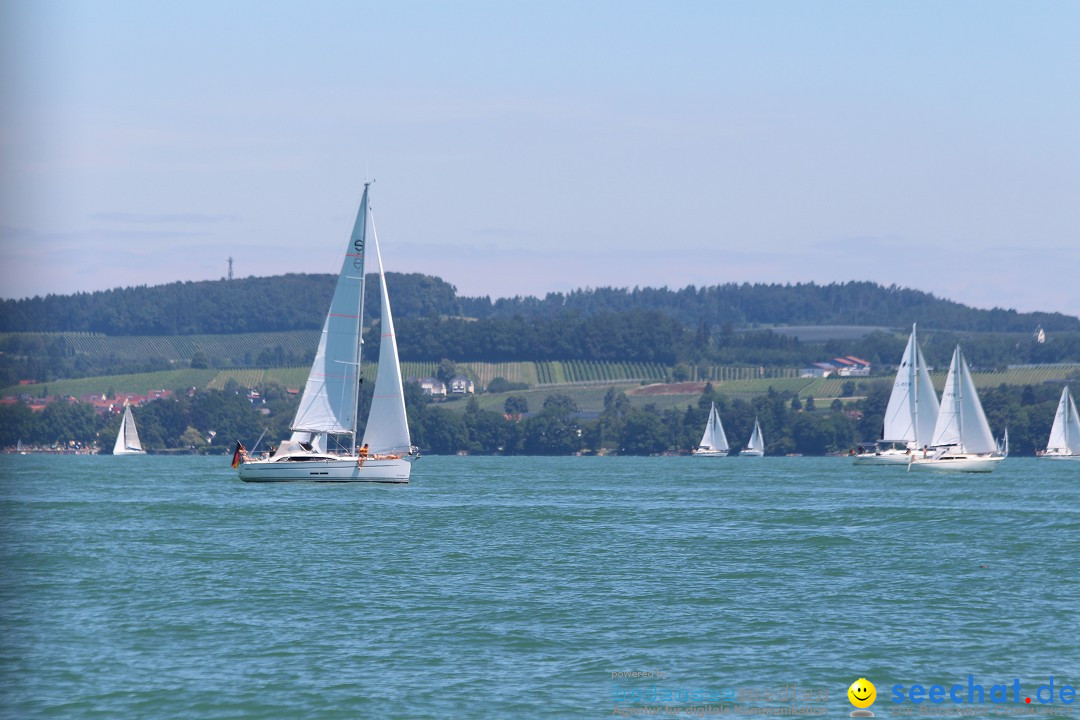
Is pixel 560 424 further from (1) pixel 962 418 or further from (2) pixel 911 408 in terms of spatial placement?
(1) pixel 962 418

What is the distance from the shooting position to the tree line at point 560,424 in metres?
173

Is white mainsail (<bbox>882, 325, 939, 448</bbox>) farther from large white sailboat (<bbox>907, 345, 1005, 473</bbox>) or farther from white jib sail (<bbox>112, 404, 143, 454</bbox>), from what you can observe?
white jib sail (<bbox>112, 404, 143, 454</bbox>)

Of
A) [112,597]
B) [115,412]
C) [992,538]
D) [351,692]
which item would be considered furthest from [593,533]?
[115,412]

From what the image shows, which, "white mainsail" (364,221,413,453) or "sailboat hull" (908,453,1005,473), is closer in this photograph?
"white mainsail" (364,221,413,453)

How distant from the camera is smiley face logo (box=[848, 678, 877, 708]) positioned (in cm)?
1878

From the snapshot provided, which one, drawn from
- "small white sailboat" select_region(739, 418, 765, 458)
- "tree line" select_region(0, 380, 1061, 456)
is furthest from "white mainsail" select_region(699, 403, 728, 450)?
"tree line" select_region(0, 380, 1061, 456)

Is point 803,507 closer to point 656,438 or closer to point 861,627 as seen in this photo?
point 861,627

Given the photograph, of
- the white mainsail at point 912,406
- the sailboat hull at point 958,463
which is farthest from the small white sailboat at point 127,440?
the sailboat hull at point 958,463

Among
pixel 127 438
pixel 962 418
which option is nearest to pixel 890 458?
pixel 962 418

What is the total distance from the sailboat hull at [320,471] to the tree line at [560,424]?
105 meters

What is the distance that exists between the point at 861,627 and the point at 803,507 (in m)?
34.6

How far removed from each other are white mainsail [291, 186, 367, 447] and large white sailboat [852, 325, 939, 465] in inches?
2112

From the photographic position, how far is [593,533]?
147 ft

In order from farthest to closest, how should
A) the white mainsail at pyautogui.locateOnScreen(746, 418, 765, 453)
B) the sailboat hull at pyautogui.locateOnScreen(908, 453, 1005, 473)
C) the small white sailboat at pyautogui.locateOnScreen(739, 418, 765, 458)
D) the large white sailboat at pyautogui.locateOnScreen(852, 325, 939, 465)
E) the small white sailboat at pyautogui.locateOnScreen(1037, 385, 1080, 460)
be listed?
the white mainsail at pyautogui.locateOnScreen(746, 418, 765, 453) → the small white sailboat at pyautogui.locateOnScreen(739, 418, 765, 458) → the small white sailboat at pyautogui.locateOnScreen(1037, 385, 1080, 460) → the large white sailboat at pyautogui.locateOnScreen(852, 325, 939, 465) → the sailboat hull at pyautogui.locateOnScreen(908, 453, 1005, 473)
